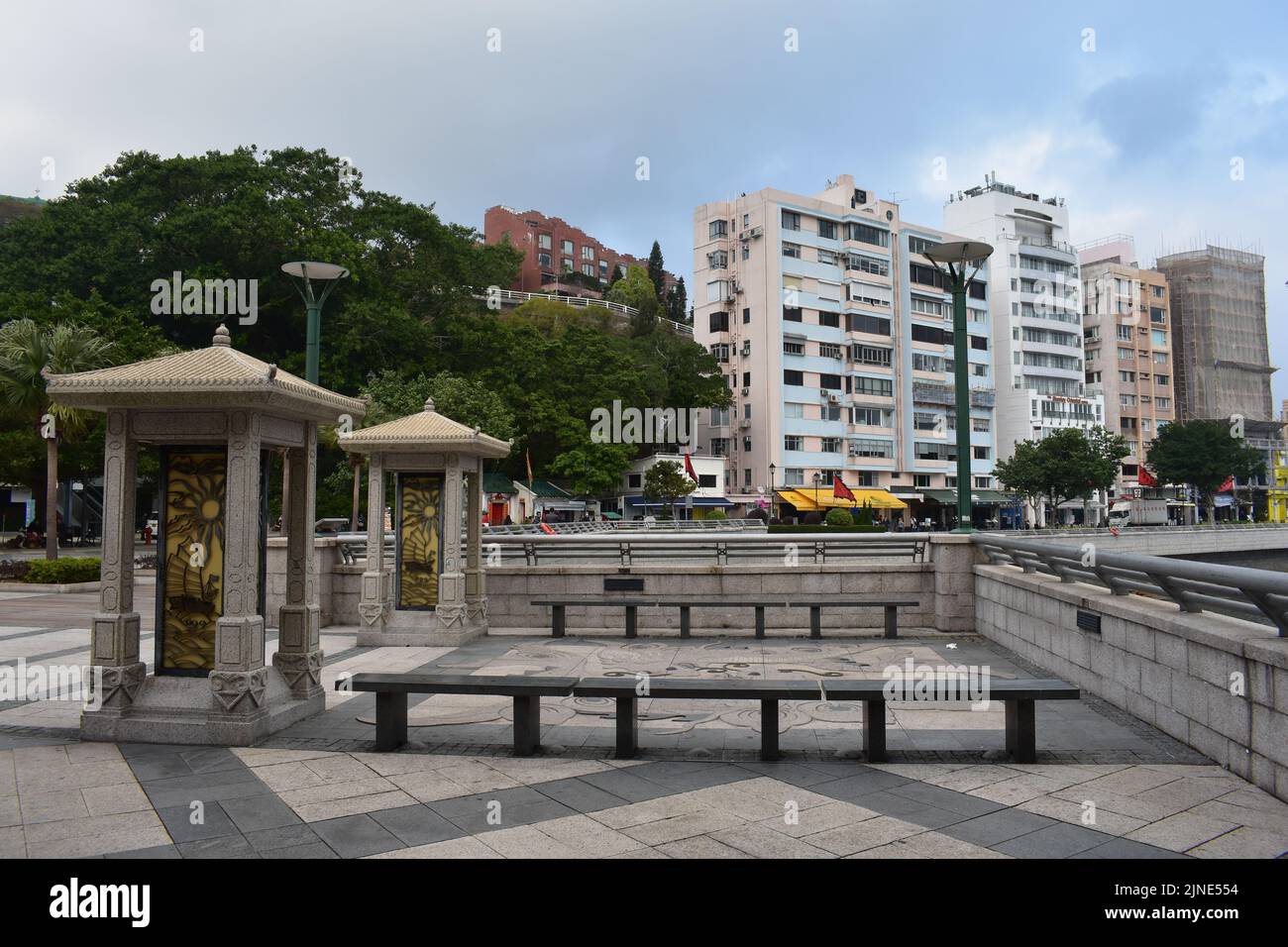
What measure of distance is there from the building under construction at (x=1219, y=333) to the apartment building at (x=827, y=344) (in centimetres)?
3795

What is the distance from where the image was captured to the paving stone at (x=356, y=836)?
481cm

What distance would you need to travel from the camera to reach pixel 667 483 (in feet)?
174

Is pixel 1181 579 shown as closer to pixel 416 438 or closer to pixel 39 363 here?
pixel 416 438

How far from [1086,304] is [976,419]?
24.0 metres

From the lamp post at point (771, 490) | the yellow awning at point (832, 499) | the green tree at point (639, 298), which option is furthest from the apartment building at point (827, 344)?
the green tree at point (639, 298)

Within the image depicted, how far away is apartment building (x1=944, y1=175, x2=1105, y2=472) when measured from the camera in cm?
7269

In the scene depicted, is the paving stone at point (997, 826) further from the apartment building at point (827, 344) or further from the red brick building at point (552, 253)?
the red brick building at point (552, 253)

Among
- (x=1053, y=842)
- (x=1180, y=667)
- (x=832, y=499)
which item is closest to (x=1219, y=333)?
(x=832, y=499)

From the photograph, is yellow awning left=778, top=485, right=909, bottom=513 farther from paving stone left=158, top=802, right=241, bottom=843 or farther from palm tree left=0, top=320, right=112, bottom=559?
paving stone left=158, top=802, right=241, bottom=843

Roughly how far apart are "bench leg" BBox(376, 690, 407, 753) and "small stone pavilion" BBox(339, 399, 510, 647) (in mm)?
5937

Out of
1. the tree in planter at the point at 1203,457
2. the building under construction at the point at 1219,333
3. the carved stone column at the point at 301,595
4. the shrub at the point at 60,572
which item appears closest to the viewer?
the carved stone column at the point at 301,595
